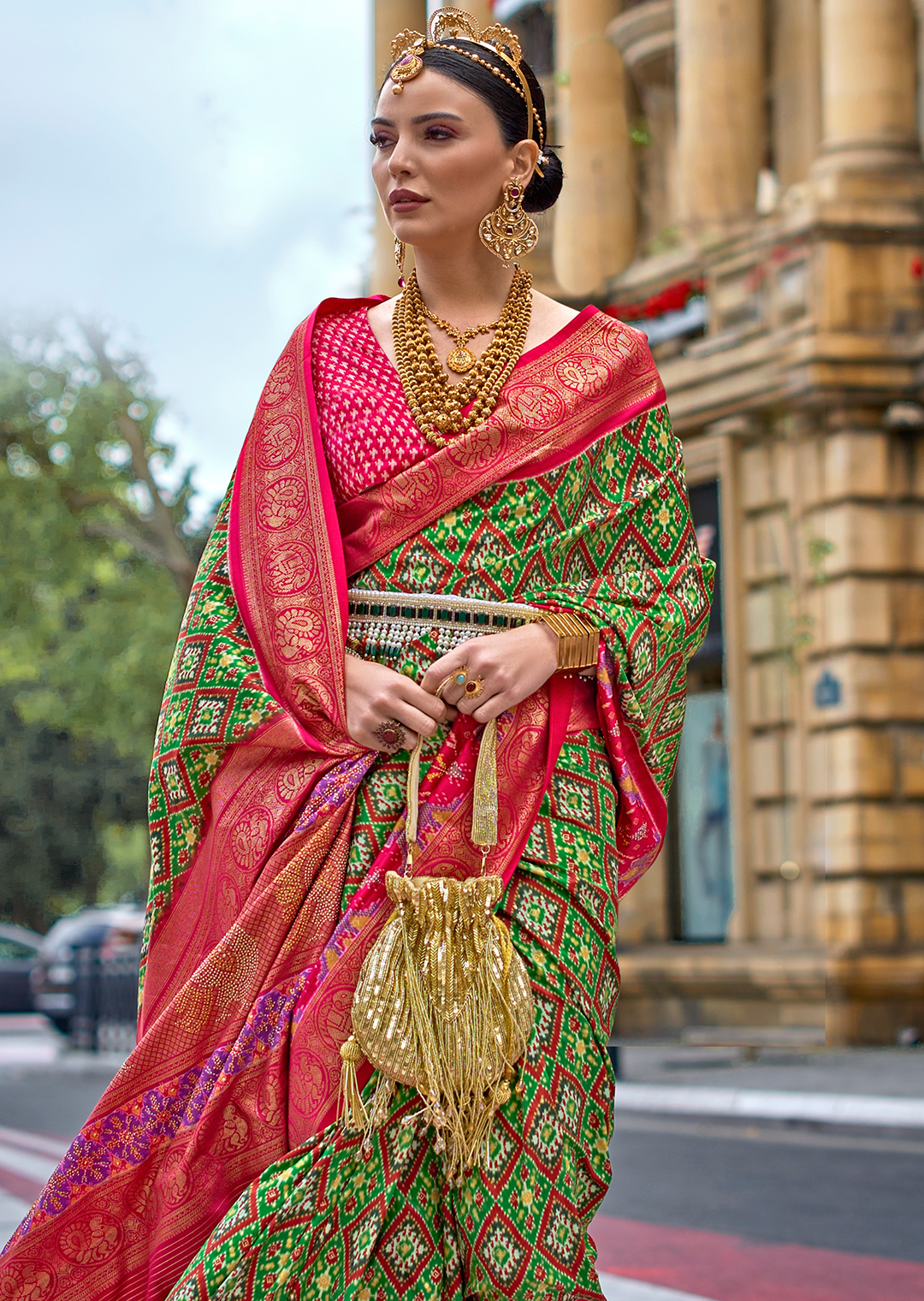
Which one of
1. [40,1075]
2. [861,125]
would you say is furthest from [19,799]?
[861,125]

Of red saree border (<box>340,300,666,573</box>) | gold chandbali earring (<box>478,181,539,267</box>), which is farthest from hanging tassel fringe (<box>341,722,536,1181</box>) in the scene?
gold chandbali earring (<box>478,181,539,267</box>)

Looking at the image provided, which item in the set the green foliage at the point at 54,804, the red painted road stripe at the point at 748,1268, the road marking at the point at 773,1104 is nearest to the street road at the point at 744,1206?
the red painted road stripe at the point at 748,1268

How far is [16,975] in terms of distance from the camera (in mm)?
29281

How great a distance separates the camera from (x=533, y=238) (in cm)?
313

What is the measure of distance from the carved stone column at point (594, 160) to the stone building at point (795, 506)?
711 millimetres

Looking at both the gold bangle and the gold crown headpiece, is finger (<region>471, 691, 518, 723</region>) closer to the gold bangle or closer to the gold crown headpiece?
the gold bangle

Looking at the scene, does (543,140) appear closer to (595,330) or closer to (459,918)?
(595,330)

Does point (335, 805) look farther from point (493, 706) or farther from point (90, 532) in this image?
point (90, 532)

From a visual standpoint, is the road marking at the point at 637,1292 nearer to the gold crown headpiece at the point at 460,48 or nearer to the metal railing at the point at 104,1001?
the gold crown headpiece at the point at 460,48

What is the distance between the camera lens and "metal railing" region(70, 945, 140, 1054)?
65.1ft

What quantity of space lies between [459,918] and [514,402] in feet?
2.64

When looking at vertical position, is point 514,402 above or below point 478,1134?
above

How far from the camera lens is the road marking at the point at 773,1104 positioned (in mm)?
10555

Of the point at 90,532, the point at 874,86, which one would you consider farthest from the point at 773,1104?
the point at 90,532
